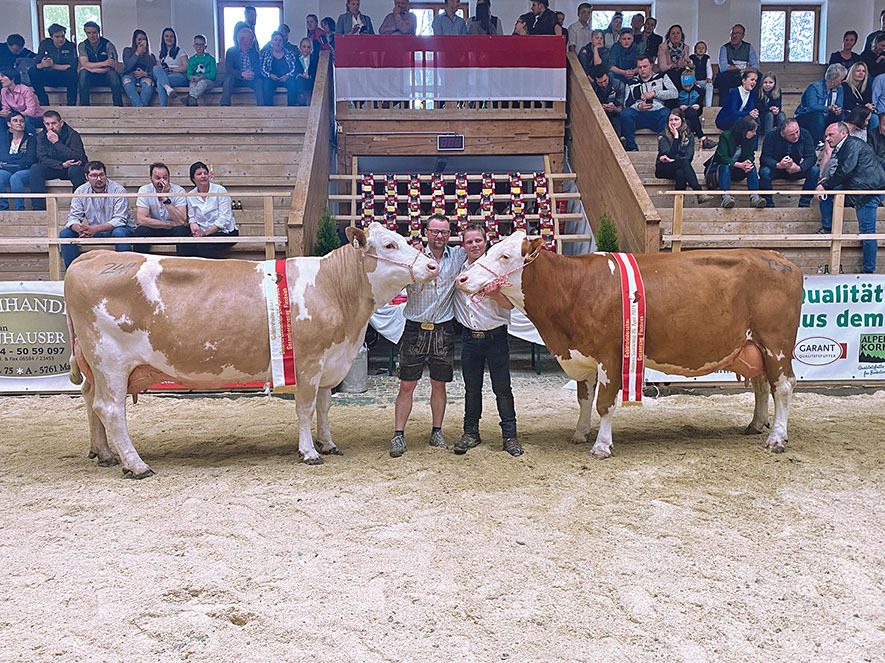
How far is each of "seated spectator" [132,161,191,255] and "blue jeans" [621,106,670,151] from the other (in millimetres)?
5908

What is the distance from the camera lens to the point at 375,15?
1391 centimetres

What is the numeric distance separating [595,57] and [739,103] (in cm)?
221

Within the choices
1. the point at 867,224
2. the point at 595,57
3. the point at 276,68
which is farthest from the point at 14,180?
the point at 867,224

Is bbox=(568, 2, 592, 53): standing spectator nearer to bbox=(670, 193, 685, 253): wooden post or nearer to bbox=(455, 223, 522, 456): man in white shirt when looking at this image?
bbox=(670, 193, 685, 253): wooden post

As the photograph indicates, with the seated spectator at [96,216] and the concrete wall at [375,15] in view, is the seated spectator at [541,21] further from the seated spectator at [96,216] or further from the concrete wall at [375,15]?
the seated spectator at [96,216]

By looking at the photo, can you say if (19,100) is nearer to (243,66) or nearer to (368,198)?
(243,66)

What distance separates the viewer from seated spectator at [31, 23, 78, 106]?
35.1 feet

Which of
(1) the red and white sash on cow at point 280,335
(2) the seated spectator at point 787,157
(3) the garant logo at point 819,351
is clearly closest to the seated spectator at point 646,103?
(2) the seated spectator at point 787,157

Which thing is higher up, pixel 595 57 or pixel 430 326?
pixel 595 57

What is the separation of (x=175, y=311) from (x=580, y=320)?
8.44ft

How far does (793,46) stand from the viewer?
14820 mm

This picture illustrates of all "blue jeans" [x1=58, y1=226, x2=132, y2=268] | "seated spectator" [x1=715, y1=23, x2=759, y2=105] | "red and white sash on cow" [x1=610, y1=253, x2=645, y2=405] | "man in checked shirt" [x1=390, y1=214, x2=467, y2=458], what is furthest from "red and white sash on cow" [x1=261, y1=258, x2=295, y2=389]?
"seated spectator" [x1=715, y1=23, x2=759, y2=105]

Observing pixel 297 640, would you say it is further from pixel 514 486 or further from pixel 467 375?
Result: pixel 467 375

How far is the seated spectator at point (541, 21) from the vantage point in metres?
11.3
